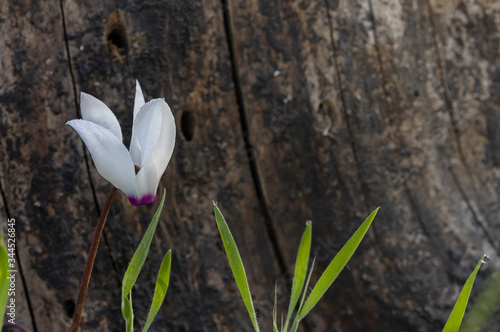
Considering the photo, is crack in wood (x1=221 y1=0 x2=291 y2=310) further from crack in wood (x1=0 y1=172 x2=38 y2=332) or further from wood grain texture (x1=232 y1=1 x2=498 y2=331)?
crack in wood (x1=0 y1=172 x2=38 y2=332)

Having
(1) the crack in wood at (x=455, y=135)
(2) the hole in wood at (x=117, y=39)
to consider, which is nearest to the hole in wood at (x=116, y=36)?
(2) the hole in wood at (x=117, y=39)

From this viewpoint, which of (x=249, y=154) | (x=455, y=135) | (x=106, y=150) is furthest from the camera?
(x=455, y=135)

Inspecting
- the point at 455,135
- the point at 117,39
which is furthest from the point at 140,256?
the point at 455,135

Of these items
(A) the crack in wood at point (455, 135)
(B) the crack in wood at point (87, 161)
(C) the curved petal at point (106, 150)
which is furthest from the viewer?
(A) the crack in wood at point (455, 135)

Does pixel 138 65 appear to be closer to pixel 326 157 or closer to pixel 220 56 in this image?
pixel 220 56

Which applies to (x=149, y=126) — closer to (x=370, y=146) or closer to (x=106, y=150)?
(x=106, y=150)

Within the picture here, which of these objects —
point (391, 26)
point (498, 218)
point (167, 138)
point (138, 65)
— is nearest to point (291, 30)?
point (391, 26)

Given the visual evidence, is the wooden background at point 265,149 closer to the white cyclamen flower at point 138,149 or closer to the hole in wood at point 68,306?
the hole in wood at point 68,306
